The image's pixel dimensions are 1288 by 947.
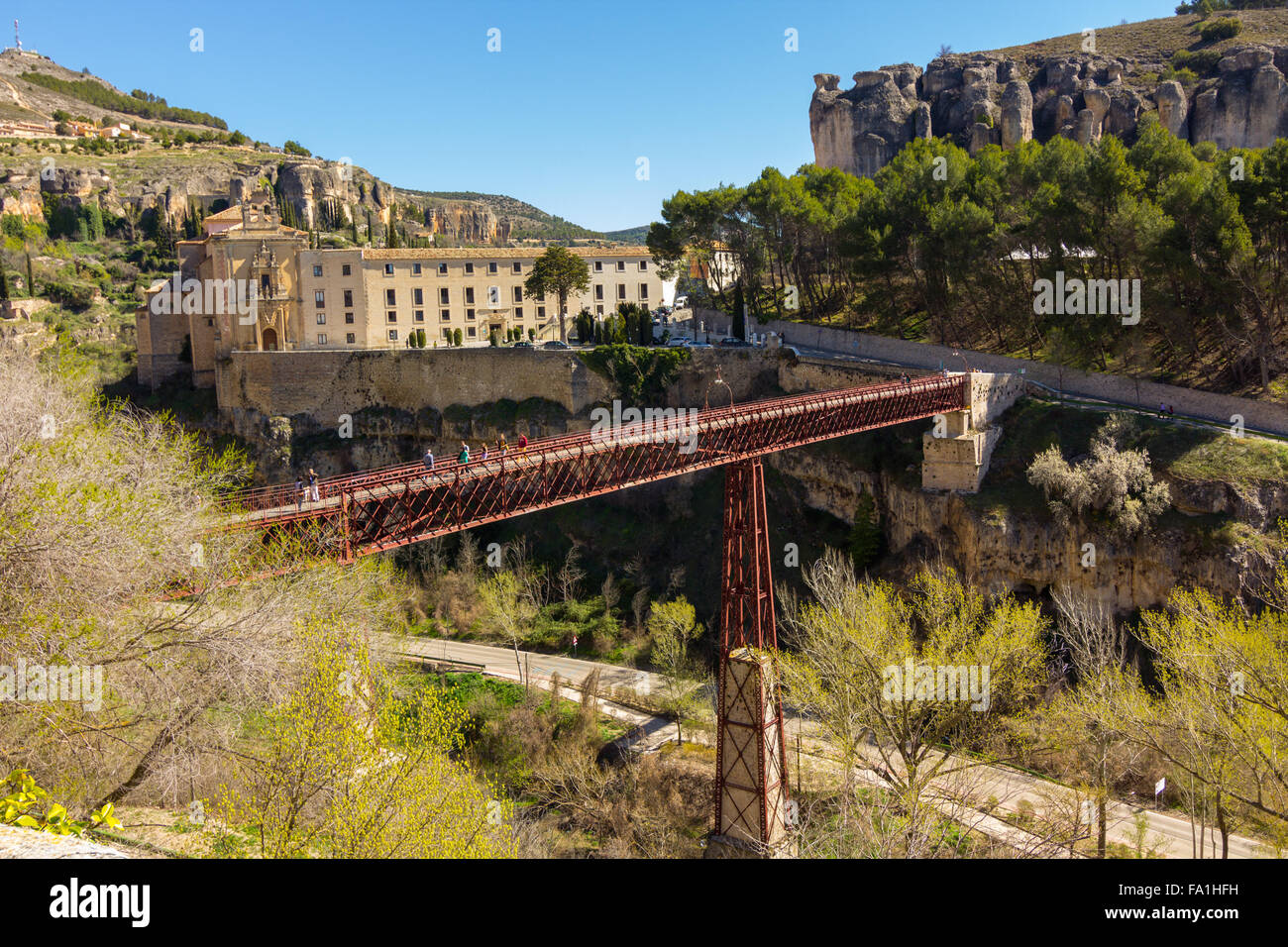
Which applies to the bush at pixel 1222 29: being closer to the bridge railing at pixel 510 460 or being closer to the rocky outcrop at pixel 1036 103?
the rocky outcrop at pixel 1036 103

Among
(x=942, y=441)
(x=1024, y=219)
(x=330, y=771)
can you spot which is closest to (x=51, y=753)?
(x=330, y=771)

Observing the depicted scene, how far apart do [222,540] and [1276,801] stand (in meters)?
16.9

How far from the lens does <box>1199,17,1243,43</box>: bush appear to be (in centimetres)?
6944

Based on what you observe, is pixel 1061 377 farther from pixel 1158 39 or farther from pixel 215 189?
pixel 215 189

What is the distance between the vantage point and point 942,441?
31359 millimetres

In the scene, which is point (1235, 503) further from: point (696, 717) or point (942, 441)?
point (696, 717)

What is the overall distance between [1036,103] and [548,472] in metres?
66.1

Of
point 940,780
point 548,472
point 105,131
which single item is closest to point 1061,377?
point 940,780

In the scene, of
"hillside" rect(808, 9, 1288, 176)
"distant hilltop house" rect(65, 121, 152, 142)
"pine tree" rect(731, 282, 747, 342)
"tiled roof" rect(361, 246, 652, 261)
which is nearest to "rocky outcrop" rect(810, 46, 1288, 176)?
"hillside" rect(808, 9, 1288, 176)

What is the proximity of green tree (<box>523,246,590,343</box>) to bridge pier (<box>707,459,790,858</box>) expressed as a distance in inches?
1170

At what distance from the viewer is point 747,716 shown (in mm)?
20281

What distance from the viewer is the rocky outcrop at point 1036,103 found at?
61312 mm

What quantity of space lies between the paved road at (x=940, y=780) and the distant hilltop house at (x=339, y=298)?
21.6 metres
